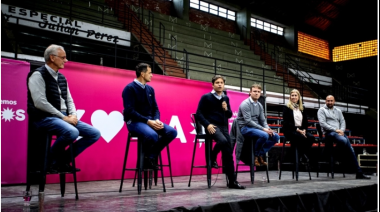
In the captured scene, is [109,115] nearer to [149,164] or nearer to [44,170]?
[149,164]

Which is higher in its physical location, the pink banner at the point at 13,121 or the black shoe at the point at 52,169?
the pink banner at the point at 13,121

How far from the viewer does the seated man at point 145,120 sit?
3.33 meters

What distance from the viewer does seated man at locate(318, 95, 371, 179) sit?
17.1 feet

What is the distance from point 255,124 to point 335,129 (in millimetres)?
1726

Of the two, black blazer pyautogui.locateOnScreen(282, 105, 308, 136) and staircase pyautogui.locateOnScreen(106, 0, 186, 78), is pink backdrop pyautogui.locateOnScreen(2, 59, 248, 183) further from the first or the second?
staircase pyautogui.locateOnScreen(106, 0, 186, 78)

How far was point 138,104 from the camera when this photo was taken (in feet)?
11.5

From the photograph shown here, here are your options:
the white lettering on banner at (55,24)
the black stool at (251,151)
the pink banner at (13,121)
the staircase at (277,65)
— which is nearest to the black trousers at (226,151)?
the black stool at (251,151)

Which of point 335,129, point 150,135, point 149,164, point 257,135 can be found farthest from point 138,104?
point 335,129

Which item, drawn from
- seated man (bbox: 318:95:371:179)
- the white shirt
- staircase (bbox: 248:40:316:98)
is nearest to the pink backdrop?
the white shirt

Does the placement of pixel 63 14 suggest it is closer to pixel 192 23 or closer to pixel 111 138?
pixel 111 138

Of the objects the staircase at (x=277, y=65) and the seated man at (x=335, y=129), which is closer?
the seated man at (x=335, y=129)

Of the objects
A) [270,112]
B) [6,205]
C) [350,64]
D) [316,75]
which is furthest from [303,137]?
[350,64]

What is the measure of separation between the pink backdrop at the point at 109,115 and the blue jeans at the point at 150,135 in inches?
55.7

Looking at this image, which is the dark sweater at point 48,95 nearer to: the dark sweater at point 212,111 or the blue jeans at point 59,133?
the blue jeans at point 59,133
